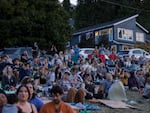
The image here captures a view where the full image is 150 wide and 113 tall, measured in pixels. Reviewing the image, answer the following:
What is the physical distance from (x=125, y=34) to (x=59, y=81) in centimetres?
4701

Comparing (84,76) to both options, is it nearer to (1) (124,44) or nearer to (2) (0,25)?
(2) (0,25)

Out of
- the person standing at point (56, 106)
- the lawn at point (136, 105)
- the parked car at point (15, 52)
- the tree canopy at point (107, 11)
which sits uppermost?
the tree canopy at point (107, 11)

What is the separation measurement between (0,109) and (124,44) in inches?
2084

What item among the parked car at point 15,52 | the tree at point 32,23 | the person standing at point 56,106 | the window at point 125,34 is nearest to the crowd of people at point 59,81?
the person standing at point 56,106

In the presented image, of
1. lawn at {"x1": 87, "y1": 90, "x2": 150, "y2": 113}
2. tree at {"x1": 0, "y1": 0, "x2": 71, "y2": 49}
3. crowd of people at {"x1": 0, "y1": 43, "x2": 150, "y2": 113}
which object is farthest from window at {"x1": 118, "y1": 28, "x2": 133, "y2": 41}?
lawn at {"x1": 87, "y1": 90, "x2": 150, "y2": 113}

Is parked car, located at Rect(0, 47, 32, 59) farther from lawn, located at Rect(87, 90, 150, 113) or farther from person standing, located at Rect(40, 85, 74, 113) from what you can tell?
person standing, located at Rect(40, 85, 74, 113)

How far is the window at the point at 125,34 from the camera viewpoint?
59969 mm

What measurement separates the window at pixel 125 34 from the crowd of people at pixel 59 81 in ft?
104

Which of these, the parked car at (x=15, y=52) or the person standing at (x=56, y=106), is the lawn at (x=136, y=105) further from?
the parked car at (x=15, y=52)

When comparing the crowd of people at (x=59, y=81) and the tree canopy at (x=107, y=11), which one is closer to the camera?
the crowd of people at (x=59, y=81)

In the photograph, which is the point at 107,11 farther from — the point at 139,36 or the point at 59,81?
the point at 59,81

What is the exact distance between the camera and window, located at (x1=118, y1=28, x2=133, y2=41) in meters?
60.0

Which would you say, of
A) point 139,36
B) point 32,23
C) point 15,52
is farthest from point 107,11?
point 15,52

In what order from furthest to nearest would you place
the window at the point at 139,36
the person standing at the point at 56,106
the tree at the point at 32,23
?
the window at the point at 139,36 → the tree at the point at 32,23 → the person standing at the point at 56,106
